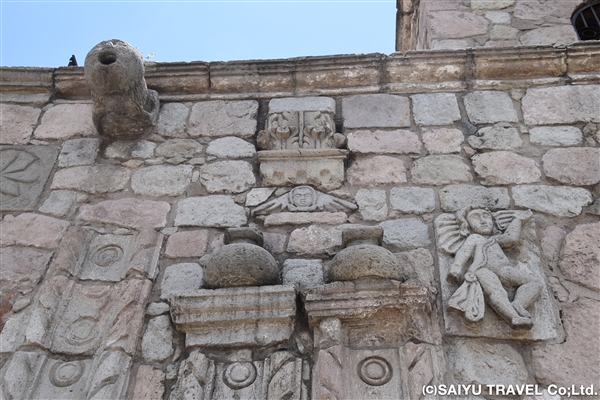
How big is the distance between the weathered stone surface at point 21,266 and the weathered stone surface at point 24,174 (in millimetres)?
296

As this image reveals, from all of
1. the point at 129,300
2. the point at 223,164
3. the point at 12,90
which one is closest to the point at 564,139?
the point at 223,164

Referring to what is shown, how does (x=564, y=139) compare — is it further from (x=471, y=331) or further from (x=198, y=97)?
(x=198, y=97)

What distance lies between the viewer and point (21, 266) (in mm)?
2834

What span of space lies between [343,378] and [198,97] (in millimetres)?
2015

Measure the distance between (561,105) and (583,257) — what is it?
107 cm

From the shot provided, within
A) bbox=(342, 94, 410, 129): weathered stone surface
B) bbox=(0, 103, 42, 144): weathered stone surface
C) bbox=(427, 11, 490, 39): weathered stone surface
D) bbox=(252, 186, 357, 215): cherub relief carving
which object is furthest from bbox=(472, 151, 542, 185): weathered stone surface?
bbox=(0, 103, 42, 144): weathered stone surface

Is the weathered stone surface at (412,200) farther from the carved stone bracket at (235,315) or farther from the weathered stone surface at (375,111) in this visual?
the carved stone bracket at (235,315)

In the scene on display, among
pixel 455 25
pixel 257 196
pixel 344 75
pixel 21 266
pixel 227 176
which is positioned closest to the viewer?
pixel 21 266

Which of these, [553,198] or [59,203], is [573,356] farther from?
[59,203]

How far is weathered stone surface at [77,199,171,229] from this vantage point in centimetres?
300

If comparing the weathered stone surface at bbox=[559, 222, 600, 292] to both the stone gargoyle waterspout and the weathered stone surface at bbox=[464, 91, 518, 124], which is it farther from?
the stone gargoyle waterspout

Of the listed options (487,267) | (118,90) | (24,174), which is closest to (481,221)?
(487,267)

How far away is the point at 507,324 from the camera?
2.42 m

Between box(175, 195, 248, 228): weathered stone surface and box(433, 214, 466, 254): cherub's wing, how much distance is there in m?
0.89
